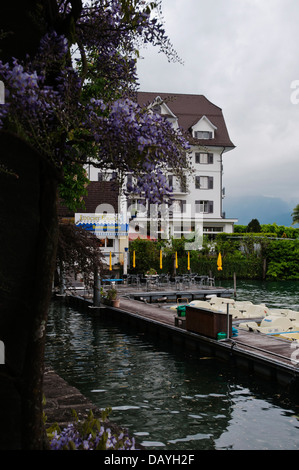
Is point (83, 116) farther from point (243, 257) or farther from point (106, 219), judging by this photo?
point (243, 257)

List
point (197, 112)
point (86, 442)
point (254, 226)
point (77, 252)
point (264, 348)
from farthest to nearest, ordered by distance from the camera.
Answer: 1. point (254, 226)
2. point (197, 112)
3. point (264, 348)
4. point (77, 252)
5. point (86, 442)

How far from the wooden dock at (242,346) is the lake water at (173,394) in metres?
0.37

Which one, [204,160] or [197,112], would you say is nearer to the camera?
[204,160]

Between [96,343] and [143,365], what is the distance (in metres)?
4.39

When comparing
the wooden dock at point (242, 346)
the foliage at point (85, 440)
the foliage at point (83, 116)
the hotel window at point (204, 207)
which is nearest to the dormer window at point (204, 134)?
the hotel window at point (204, 207)

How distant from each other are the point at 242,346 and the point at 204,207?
44343 millimetres

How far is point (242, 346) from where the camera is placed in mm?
16516

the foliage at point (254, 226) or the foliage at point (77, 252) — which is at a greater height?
the foliage at point (254, 226)

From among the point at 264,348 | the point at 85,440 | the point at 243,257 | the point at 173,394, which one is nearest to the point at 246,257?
the point at 243,257

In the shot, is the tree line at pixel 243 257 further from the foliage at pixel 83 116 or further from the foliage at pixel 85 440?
the foliage at pixel 83 116

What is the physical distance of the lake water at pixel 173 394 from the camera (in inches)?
408

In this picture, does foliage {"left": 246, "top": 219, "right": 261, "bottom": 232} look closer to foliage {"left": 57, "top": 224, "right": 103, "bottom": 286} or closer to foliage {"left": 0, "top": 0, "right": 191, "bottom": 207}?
foliage {"left": 57, "top": 224, "right": 103, "bottom": 286}

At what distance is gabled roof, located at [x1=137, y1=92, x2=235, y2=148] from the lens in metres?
60.5

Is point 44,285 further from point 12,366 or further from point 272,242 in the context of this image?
point 272,242
